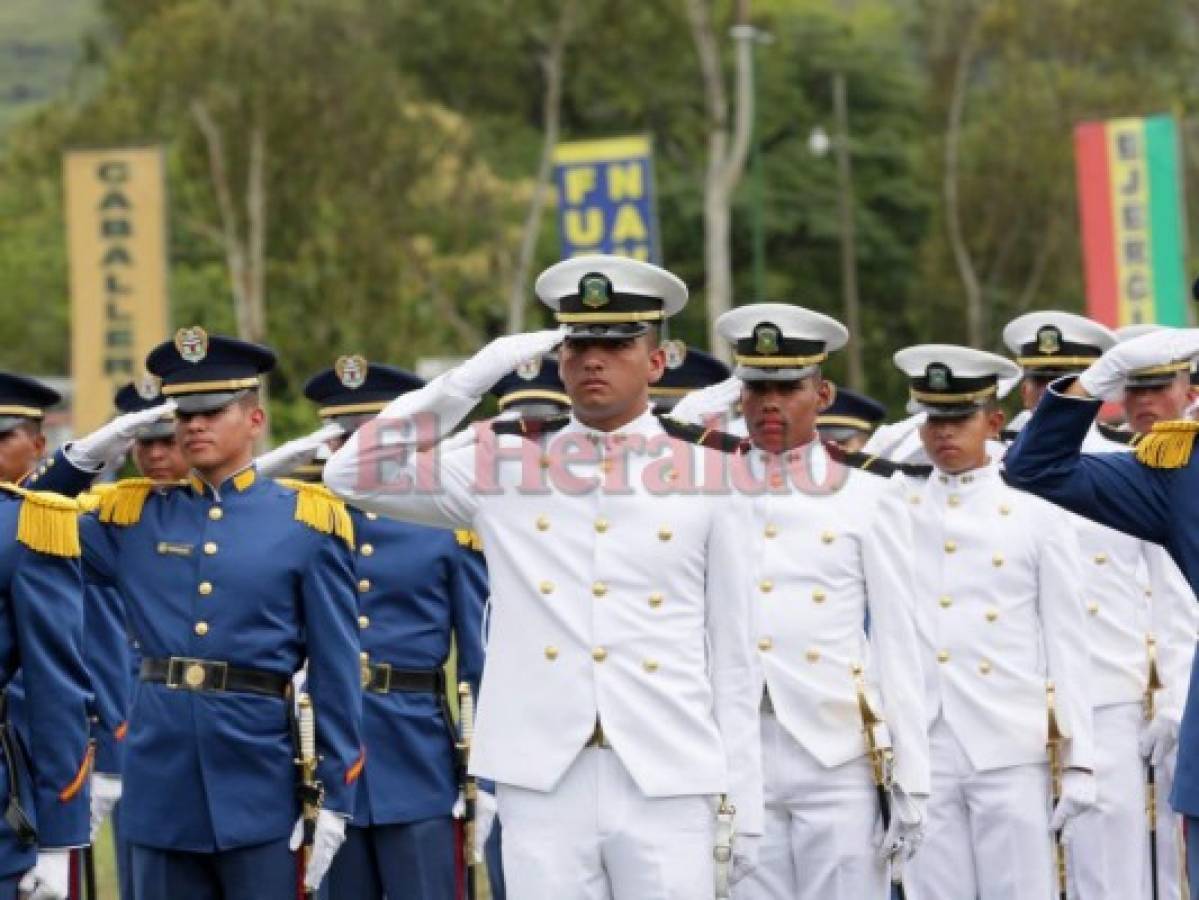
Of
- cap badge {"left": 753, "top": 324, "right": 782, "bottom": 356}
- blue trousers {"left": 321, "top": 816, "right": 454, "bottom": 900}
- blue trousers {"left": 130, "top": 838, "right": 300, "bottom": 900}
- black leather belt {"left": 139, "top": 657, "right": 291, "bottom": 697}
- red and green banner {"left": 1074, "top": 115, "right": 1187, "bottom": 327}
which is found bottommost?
blue trousers {"left": 321, "top": 816, "right": 454, "bottom": 900}

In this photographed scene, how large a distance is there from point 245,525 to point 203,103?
40.5 metres

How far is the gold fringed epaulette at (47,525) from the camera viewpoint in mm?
7195

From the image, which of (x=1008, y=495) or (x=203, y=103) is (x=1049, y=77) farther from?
(x=1008, y=495)

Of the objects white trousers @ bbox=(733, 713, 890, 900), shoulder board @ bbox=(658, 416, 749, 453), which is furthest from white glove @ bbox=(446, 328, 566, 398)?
white trousers @ bbox=(733, 713, 890, 900)

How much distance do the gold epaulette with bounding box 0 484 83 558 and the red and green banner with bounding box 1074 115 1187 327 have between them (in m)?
26.6

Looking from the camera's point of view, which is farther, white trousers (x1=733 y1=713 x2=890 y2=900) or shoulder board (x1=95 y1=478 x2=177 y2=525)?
white trousers (x1=733 y1=713 x2=890 y2=900)

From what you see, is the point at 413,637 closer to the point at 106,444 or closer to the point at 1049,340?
the point at 106,444

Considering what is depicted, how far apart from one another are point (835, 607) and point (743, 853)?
77.6 inches

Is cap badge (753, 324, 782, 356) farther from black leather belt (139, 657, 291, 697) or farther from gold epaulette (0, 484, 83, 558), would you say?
gold epaulette (0, 484, 83, 558)

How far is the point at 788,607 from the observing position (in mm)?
8711

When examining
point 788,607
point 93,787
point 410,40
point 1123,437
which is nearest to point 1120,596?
point 1123,437

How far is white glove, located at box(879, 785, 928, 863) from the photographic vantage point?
846 cm

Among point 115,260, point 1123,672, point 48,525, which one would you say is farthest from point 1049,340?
point 115,260

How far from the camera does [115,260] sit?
111ft
